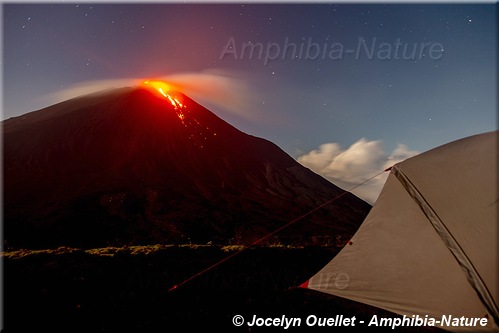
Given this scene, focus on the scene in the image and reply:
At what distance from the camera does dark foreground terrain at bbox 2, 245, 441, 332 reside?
4547 millimetres

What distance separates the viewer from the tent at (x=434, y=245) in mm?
4105

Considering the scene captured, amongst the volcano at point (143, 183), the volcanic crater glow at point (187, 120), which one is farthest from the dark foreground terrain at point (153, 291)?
the volcanic crater glow at point (187, 120)

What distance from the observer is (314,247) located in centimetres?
787

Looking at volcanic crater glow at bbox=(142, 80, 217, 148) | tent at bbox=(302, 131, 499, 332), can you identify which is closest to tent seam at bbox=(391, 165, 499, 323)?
tent at bbox=(302, 131, 499, 332)

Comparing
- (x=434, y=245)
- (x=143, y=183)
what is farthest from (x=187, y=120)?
(x=434, y=245)

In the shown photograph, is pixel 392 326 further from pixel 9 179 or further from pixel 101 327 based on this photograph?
pixel 9 179

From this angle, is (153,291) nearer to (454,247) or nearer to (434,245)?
(434,245)

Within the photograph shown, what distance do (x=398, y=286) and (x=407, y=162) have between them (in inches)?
79.4

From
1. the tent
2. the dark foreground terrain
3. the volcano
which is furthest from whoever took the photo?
the volcano

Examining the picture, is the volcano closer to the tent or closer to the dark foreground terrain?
the dark foreground terrain

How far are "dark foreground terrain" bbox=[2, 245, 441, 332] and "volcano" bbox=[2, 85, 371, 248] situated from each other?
20.8 ft

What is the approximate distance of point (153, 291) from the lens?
5.41 m

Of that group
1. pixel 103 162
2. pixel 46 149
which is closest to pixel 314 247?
pixel 103 162

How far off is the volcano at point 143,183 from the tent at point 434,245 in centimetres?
703
